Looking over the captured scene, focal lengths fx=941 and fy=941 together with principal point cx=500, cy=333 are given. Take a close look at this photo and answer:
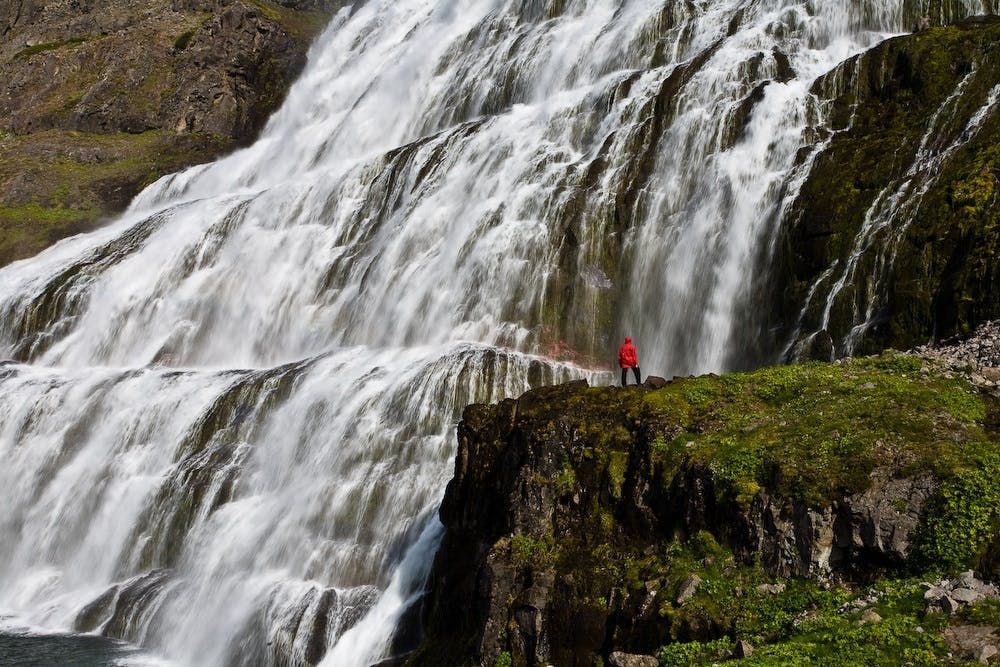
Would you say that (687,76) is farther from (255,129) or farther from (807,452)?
(255,129)

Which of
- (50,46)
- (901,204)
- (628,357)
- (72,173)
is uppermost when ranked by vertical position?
(50,46)

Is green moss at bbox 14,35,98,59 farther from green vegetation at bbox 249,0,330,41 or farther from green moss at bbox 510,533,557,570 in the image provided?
green moss at bbox 510,533,557,570

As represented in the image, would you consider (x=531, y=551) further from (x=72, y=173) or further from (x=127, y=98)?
(x=127, y=98)

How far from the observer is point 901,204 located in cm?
1855

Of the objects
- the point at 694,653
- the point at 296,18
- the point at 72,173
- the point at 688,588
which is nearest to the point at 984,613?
the point at 694,653

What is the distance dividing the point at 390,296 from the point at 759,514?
59.4 feet

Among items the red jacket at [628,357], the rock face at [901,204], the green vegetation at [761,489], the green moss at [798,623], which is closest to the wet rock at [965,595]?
the green vegetation at [761,489]

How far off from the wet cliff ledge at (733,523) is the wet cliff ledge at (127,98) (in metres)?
42.9

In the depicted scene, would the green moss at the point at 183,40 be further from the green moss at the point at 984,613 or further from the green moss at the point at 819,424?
the green moss at the point at 984,613

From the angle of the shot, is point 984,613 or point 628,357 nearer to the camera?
point 984,613

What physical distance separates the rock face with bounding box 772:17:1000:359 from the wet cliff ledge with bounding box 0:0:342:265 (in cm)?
4138

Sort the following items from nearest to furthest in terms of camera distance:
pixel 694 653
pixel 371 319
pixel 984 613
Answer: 1. pixel 984 613
2. pixel 694 653
3. pixel 371 319

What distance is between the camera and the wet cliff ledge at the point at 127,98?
54.2 meters

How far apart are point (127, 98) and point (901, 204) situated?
189 ft
